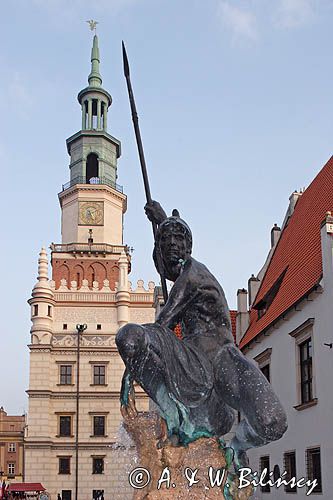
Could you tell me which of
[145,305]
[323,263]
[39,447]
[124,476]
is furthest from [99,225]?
[124,476]

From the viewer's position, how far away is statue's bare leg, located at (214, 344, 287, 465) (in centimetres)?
473

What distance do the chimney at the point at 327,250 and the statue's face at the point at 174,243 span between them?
459 inches

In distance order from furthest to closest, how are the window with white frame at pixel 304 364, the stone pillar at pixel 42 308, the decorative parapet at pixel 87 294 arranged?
the decorative parapet at pixel 87 294, the stone pillar at pixel 42 308, the window with white frame at pixel 304 364

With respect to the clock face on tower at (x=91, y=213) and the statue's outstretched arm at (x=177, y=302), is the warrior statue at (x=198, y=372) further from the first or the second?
the clock face on tower at (x=91, y=213)

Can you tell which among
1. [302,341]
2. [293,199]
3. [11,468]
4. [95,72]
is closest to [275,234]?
[293,199]

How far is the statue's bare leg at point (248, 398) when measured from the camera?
15.5 feet

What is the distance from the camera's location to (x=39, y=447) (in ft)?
127

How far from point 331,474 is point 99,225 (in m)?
31.3

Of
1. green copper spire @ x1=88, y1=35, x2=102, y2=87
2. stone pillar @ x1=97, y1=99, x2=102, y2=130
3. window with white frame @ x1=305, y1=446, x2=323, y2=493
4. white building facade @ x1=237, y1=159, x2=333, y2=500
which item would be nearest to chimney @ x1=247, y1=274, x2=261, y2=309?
white building facade @ x1=237, y1=159, x2=333, y2=500

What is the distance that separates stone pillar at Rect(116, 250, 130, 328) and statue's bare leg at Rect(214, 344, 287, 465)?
36.5 metres

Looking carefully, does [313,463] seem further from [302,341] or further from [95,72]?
[95,72]

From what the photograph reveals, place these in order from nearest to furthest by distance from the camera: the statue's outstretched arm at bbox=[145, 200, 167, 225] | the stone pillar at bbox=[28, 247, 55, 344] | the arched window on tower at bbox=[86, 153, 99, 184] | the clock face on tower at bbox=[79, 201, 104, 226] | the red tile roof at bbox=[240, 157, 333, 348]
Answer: the statue's outstretched arm at bbox=[145, 200, 167, 225] → the red tile roof at bbox=[240, 157, 333, 348] → the stone pillar at bbox=[28, 247, 55, 344] → the clock face on tower at bbox=[79, 201, 104, 226] → the arched window on tower at bbox=[86, 153, 99, 184]

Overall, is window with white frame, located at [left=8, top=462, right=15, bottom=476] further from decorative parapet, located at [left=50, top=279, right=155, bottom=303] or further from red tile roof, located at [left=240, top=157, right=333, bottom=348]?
red tile roof, located at [left=240, top=157, right=333, bottom=348]

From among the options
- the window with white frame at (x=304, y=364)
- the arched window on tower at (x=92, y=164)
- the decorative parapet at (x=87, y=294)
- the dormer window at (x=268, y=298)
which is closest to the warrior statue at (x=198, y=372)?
the window with white frame at (x=304, y=364)
